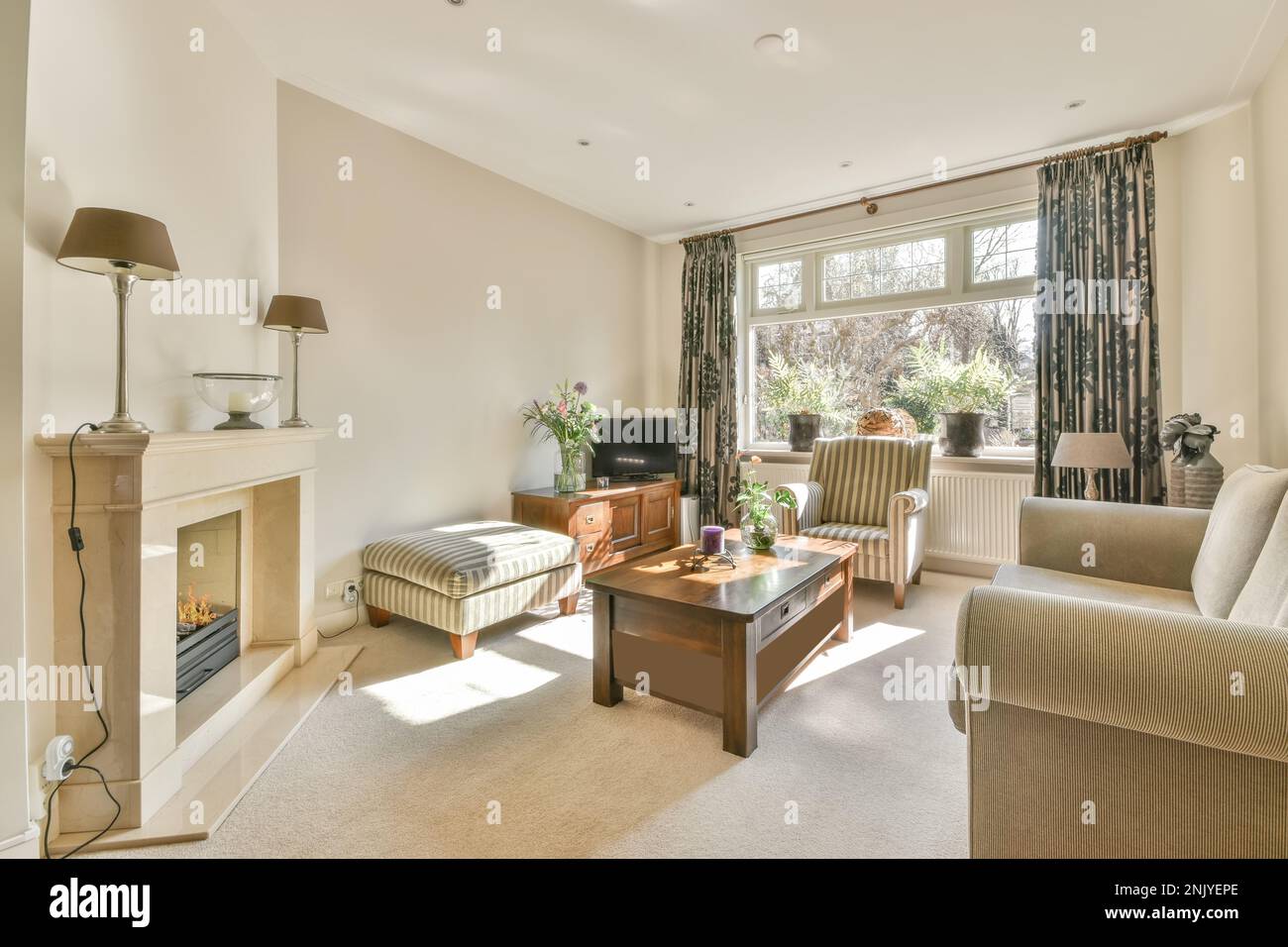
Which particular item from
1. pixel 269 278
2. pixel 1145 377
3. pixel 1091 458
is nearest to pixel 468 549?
pixel 269 278

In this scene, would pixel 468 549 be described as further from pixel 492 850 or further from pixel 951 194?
pixel 951 194

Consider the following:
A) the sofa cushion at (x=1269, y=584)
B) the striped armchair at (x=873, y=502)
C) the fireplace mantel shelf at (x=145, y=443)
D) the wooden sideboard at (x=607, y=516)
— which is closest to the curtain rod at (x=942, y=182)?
the striped armchair at (x=873, y=502)

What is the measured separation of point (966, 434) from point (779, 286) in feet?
6.61

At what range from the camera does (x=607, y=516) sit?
157 inches

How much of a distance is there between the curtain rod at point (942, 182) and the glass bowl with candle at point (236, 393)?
3911 millimetres

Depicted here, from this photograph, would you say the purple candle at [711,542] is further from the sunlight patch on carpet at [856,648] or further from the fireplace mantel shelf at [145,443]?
the fireplace mantel shelf at [145,443]

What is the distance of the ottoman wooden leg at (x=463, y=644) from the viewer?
2.75 metres

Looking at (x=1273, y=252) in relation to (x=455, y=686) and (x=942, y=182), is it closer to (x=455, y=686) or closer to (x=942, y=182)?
(x=942, y=182)

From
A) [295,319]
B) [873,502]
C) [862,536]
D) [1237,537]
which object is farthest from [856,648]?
[295,319]

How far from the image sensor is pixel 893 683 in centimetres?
246

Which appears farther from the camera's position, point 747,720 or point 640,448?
point 640,448

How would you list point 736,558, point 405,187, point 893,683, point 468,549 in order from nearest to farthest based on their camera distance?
point 893,683, point 736,558, point 468,549, point 405,187
